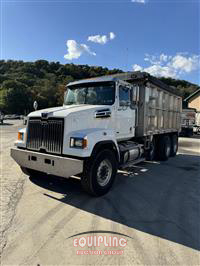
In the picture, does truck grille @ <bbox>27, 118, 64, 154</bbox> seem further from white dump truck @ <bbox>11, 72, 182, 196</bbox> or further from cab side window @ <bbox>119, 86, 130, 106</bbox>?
cab side window @ <bbox>119, 86, 130, 106</bbox>

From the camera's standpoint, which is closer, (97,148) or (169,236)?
(169,236)

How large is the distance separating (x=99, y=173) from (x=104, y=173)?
0.19m

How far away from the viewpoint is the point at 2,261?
92.5 inches

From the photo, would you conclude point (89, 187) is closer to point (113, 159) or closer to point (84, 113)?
point (113, 159)

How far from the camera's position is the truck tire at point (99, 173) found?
3.99 meters

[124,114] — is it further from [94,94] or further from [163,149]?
[163,149]

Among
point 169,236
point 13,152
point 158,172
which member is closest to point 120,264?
point 169,236

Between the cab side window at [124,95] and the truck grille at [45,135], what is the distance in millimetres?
1969

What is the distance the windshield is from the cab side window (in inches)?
11.8

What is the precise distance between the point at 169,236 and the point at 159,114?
5446mm

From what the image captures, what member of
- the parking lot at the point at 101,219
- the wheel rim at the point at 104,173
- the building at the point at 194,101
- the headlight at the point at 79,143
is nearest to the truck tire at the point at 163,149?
the parking lot at the point at 101,219

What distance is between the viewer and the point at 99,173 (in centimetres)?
436

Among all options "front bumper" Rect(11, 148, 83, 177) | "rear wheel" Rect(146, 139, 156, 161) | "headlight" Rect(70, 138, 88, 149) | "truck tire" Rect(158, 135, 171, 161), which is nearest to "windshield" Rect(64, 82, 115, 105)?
"headlight" Rect(70, 138, 88, 149)

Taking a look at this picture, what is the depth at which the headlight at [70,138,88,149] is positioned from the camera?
382 centimetres
